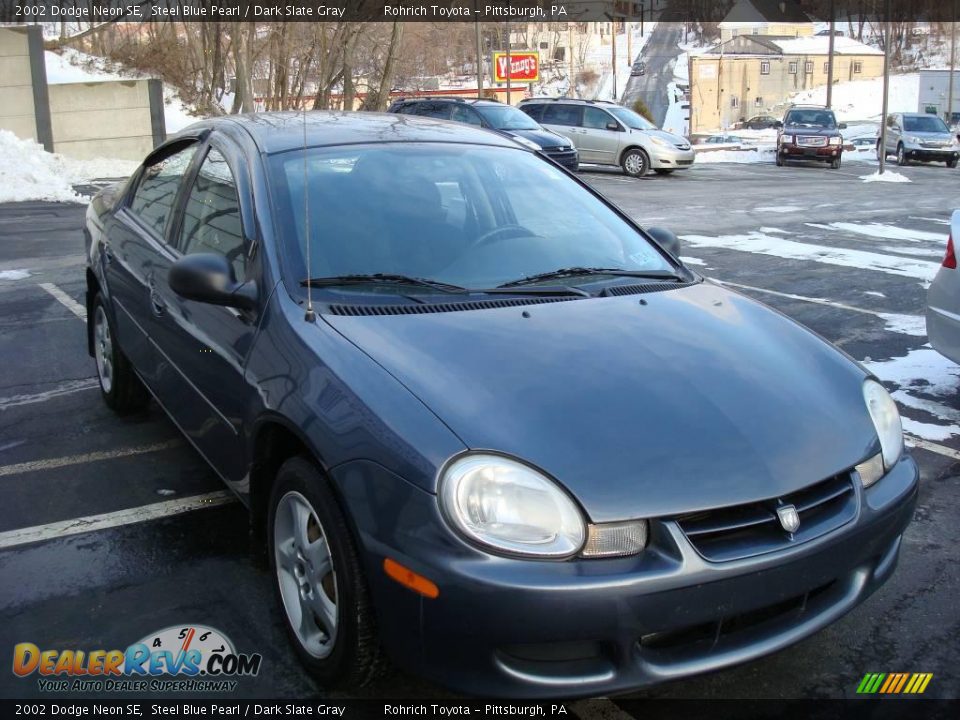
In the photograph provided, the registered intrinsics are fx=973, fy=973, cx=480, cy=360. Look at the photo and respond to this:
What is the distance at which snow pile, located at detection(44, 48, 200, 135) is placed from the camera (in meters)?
23.8

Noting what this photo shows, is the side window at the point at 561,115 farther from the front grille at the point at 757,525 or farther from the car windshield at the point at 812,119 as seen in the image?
the front grille at the point at 757,525

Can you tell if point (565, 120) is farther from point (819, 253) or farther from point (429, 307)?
point (429, 307)

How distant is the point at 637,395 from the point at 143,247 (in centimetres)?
262

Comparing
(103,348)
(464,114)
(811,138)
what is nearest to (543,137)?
(464,114)

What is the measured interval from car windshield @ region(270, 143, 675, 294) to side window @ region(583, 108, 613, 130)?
64.1ft

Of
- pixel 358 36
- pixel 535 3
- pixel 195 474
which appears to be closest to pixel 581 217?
pixel 195 474

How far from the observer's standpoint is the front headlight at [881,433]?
273cm

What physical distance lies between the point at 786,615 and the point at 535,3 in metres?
43.7

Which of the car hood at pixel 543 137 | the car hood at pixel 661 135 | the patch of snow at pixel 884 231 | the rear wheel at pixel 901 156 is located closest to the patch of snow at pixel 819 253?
the patch of snow at pixel 884 231

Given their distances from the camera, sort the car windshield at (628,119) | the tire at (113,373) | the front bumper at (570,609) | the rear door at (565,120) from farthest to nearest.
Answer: the rear door at (565,120)
the car windshield at (628,119)
the tire at (113,373)
the front bumper at (570,609)

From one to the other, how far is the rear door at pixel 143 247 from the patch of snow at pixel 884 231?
32.1 ft

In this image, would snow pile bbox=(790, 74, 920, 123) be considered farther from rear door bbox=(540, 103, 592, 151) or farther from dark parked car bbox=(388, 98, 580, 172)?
dark parked car bbox=(388, 98, 580, 172)

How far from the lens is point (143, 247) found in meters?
4.34

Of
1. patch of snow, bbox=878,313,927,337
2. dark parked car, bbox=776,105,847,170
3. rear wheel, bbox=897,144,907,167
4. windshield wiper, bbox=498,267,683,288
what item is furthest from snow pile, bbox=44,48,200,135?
windshield wiper, bbox=498,267,683,288
